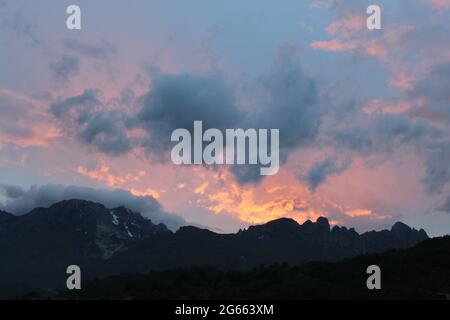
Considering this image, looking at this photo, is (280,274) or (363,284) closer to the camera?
(363,284)

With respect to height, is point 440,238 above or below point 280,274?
above

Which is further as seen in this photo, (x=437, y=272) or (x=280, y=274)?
(x=280, y=274)

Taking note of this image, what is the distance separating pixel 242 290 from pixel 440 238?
68.9 m

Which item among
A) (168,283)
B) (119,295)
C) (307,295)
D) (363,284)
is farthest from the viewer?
(168,283)
